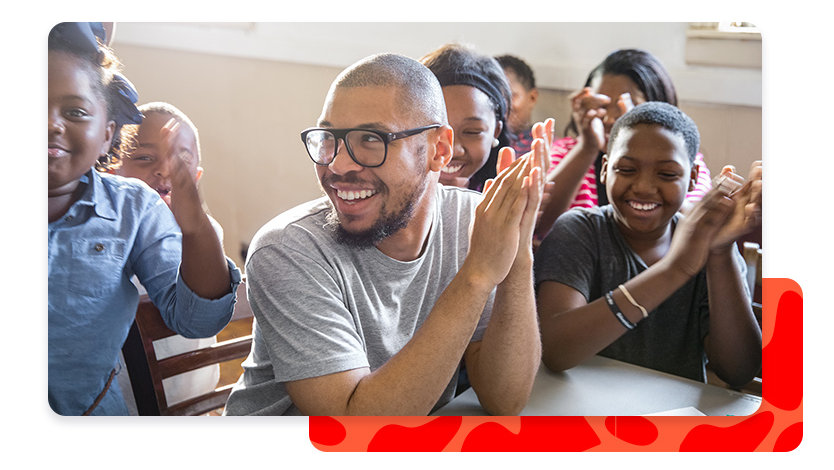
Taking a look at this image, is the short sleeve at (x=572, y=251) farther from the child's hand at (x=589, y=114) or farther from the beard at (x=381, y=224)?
the beard at (x=381, y=224)

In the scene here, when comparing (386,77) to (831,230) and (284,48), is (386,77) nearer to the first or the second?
(284,48)

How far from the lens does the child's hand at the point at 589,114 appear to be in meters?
1.76

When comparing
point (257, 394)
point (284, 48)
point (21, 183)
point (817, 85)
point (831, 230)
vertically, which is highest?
point (284, 48)

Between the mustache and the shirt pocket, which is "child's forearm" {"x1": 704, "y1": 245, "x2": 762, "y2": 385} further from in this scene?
the shirt pocket

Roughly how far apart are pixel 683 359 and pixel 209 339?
3.28ft

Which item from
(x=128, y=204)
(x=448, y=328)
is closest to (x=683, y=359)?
(x=448, y=328)

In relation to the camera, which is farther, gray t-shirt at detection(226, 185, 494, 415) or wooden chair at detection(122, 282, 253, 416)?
wooden chair at detection(122, 282, 253, 416)

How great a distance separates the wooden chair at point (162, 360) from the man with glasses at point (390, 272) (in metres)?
0.05

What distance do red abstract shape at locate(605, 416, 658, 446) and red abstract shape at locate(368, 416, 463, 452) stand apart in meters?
0.32

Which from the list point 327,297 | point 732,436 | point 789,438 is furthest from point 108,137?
point 789,438

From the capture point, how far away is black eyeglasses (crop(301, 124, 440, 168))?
1672 millimetres

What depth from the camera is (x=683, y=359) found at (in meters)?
1.76

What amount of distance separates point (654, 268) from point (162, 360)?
3.43ft

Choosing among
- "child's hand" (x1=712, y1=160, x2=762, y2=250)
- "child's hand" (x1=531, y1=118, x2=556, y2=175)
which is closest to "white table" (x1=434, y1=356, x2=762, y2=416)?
"child's hand" (x1=712, y1=160, x2=762, y2=250)
